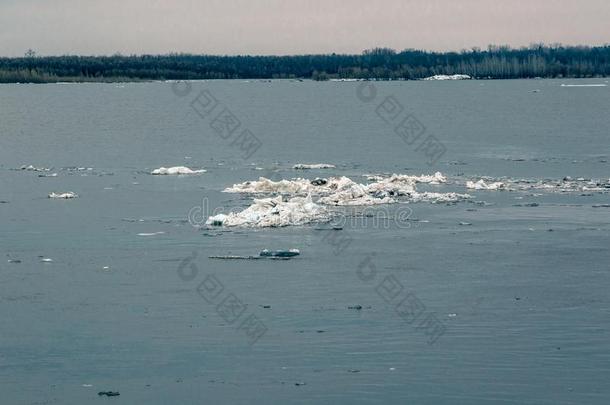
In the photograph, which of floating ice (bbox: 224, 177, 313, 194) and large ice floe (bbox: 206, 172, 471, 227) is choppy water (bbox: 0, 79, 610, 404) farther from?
floating ice (bbox: 224, 177, 313, 194)

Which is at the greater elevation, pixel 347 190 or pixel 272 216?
pixel 272 216

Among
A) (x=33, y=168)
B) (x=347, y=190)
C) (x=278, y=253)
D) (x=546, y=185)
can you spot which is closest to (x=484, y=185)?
(x=546, y=185)

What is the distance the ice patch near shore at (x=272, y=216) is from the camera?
26.6m

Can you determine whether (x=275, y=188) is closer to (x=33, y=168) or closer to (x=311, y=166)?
(x=311, y=166)

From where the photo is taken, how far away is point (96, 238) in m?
25.2

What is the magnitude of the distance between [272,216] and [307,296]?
24.5 feet

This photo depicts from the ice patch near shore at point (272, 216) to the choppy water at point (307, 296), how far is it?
1.82 ft

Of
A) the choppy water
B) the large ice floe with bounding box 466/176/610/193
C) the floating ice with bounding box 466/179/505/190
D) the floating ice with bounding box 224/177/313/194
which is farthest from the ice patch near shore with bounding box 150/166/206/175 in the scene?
the floating ice with bounding box 466/179/505/190

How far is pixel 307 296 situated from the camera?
762 inches

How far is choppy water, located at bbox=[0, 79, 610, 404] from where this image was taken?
15.0 m

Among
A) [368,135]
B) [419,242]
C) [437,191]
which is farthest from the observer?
[368,135]

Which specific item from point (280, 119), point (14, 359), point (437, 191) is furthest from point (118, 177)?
point (280, 119)

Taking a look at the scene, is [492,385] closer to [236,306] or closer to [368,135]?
[236,306]

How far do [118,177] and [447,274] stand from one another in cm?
1957
